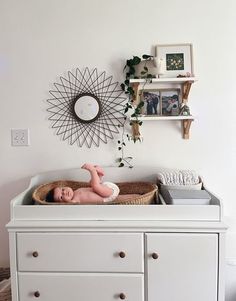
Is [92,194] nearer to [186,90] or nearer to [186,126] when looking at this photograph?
[186,126]

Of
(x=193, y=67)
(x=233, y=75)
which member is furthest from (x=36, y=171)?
(x=233, y=75)

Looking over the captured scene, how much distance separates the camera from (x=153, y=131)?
5.88 ft

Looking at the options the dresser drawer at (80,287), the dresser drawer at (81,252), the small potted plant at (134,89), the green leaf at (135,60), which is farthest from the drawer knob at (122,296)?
the green leaf at (135,60)

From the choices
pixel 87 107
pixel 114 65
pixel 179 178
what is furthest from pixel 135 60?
pixel 179 178

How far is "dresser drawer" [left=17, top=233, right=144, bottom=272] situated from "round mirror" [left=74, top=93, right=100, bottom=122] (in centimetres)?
69

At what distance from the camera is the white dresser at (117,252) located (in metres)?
1.34

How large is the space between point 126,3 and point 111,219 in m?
1.17

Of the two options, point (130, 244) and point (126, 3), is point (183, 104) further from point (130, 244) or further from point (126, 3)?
point (130, 244)

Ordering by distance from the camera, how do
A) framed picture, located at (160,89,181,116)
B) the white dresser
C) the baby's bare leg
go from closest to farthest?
the white dresser
the baby's bare leg
framed picture, located at (160,89,181,116)

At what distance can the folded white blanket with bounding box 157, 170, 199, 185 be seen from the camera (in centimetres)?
165

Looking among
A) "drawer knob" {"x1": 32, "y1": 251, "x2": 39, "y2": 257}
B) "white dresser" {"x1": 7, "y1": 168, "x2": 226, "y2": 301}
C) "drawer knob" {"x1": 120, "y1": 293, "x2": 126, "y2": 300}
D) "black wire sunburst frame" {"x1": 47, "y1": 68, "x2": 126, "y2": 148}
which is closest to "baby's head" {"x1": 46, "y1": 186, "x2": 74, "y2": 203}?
"white dresser" {"x1": 7, "y1": 168, "x2": 226, "y2": 301}

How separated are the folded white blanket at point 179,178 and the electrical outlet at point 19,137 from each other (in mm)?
800

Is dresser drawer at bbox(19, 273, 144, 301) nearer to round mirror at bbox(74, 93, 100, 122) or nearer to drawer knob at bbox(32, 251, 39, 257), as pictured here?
drawer knob at bbox(32, 251, 39, 257)

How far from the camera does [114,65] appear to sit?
5.79ft
